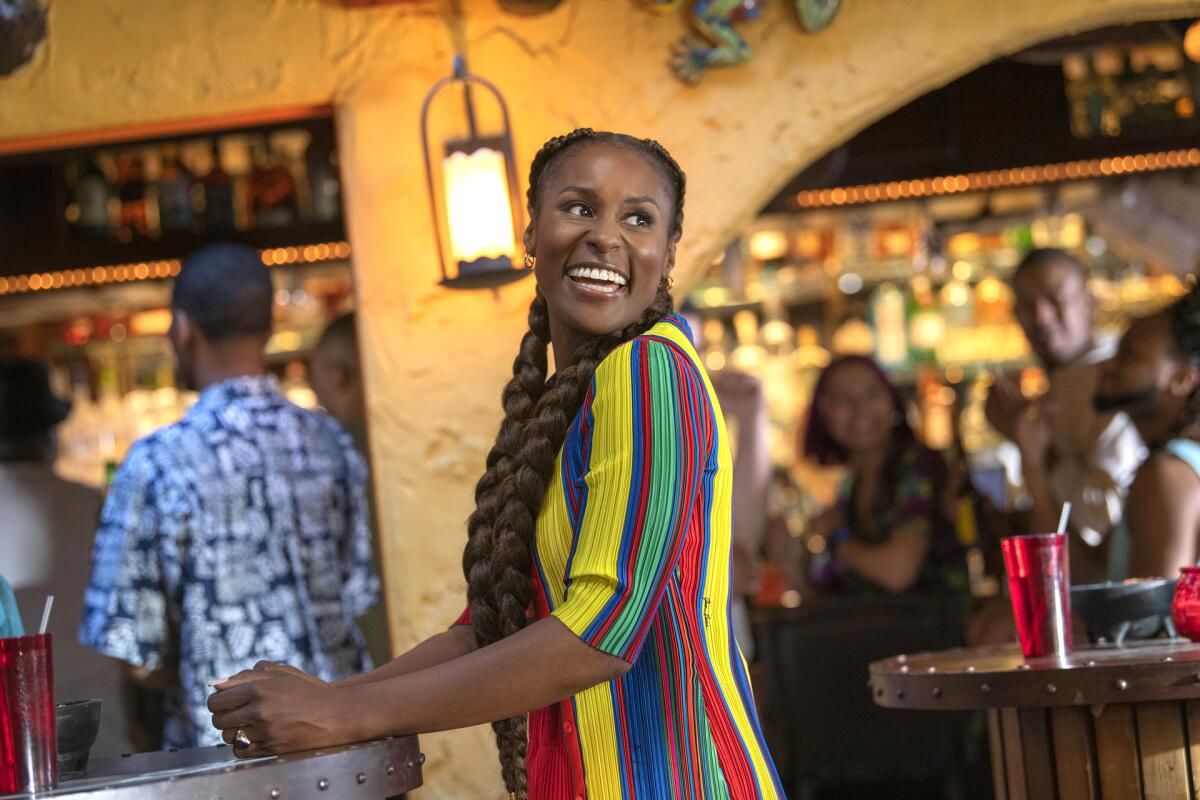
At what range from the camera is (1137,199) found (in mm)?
7078

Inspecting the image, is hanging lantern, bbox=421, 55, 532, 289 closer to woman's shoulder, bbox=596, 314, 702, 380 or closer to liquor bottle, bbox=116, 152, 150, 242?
woman's shoulder, bbox=596, 314, 702, 380

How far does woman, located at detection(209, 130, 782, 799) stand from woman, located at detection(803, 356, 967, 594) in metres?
2.92

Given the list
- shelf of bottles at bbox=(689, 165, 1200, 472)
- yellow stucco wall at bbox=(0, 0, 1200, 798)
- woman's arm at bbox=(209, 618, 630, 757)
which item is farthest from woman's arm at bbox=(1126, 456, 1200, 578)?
shelf of bottles at bbox=(689, 165, 1200, 472)

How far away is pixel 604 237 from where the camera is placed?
1.89 meters

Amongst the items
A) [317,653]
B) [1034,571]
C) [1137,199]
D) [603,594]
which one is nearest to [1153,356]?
[1034,571]

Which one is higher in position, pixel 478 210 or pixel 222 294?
pixel 478 210

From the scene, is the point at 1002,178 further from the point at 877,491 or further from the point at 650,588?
the point at 650,588

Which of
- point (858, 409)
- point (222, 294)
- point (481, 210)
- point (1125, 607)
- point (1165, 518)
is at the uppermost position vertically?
point (481, 210)

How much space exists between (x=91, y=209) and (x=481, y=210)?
2.24 meters

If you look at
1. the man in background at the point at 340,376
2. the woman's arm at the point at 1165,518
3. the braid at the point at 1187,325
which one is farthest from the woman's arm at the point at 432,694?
the man in background at the point at 340,376

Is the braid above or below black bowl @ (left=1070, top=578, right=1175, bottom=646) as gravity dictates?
above

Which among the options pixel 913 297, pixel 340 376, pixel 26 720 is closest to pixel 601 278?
pixel 26 720

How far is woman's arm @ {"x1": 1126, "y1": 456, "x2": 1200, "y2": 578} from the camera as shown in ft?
10.6

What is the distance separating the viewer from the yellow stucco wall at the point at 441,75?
385 centimetres
